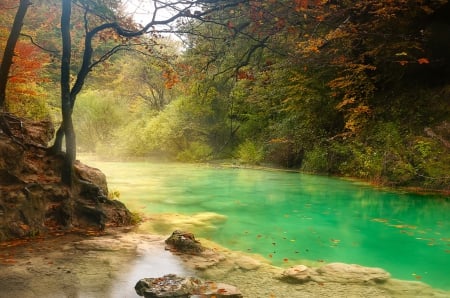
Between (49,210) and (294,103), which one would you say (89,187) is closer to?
(49,210)

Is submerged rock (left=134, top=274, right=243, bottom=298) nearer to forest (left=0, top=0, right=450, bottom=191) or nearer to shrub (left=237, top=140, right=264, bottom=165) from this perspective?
forest (left=0, top=0, right=450, bottom=191)

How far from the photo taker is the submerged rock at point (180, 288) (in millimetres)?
4336

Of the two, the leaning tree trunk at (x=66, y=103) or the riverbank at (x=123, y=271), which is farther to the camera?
the leaning tree trunk at (x=66, y=103)

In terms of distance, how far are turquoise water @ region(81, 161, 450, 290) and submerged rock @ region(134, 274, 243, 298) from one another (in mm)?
1798

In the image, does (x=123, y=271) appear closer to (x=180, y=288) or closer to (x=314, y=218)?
(x=180, y=288)

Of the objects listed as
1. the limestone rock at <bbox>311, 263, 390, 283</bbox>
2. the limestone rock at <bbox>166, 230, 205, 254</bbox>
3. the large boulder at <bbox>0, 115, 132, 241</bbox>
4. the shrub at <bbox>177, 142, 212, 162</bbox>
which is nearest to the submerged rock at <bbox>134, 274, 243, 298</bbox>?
the limestone rock at <bbox>311, 263, 390, 283</bbox>

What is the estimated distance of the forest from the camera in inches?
332

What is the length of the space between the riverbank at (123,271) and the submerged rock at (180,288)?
0.16 metres

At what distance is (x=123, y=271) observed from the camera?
5.23m

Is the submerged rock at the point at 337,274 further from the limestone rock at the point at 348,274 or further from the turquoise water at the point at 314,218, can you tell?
the turquoise water at the point at 314,218

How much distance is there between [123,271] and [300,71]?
13.3m

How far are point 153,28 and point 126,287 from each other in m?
4.63

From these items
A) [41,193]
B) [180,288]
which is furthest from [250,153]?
[180,288]

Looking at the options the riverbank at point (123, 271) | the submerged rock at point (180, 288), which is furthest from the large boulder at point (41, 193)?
the submerged rock at point (180, 288)
